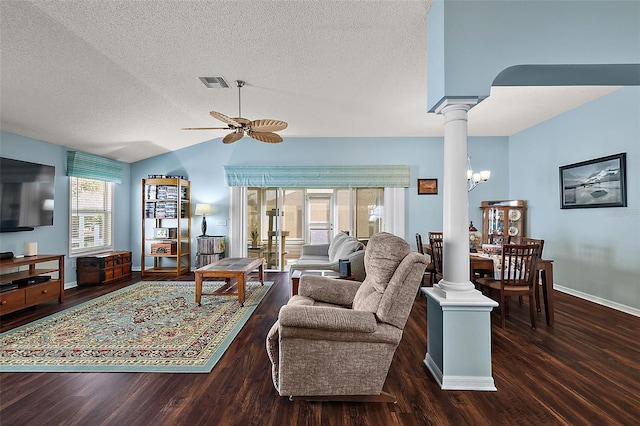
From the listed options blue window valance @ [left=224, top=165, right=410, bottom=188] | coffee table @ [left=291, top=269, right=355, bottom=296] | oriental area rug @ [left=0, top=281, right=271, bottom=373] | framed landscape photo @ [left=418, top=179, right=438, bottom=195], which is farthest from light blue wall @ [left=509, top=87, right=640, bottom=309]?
oriental area rug @ [left=0, top=281, right=271, bottom=373]

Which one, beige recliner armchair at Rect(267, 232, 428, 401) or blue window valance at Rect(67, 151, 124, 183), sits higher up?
blue window valance at Rect(67, 151, 124, 183)

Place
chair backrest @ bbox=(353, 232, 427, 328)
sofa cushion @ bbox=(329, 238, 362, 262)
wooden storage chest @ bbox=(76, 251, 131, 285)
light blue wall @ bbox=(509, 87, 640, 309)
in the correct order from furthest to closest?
wooden storage chest @ bbox=(76, 251, 131, 285), sofa cushion @ bbox=(329, 238, 362, 262), light blue wall @ bbox=(509, 87, 640, 309), chair backrest @ bbox=(353, 232, 427, 328)

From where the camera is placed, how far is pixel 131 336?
2.97 meters

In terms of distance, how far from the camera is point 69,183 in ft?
16.3

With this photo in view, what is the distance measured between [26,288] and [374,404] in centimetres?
422

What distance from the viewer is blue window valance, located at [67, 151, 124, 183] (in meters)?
4.91

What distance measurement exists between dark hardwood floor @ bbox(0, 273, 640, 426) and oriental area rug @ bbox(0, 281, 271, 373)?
0.14 meters

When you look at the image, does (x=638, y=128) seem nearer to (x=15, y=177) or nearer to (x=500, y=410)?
(x=500, y=410)

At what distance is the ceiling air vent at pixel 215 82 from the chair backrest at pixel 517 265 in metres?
3.68

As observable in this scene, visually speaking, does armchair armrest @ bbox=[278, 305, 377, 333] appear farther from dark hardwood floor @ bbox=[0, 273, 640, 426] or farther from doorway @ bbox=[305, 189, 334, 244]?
doorway @ bbox=[305, 189, 334, 244]

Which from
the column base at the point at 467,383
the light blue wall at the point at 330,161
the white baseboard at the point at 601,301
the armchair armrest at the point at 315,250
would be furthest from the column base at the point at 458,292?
the light blue wall at the point at 330,161

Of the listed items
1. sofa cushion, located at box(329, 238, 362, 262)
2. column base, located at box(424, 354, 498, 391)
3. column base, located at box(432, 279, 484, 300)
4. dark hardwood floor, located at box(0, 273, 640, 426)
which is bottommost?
dark hardwood floor, located at box(0, 273, 640, 426)

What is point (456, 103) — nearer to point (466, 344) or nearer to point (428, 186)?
point (466, 344)

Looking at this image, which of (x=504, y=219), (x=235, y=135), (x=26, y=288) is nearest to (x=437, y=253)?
(x=504, y=219)
